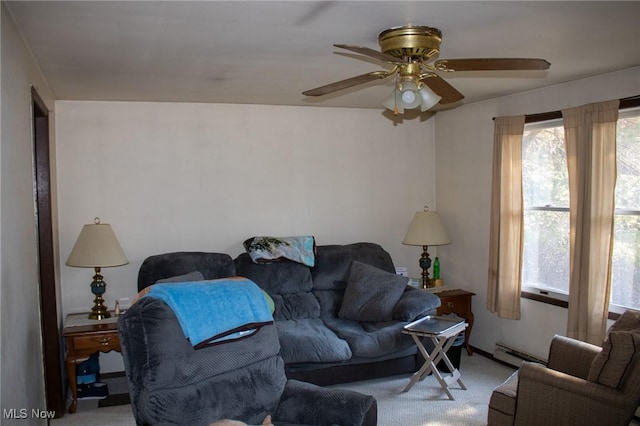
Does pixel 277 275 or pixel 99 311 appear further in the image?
pixel 277 275

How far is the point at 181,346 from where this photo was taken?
102 inches

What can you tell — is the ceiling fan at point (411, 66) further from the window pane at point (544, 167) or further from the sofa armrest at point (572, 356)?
the window pane at point (544, 167)

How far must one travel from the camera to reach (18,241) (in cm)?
248

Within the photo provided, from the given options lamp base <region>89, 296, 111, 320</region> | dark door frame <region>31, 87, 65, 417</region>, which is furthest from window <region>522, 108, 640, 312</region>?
dark door frame <region>31, 87, 65, 417</region>

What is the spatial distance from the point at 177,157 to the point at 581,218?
10.7ft

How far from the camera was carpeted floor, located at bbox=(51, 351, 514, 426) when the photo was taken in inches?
149

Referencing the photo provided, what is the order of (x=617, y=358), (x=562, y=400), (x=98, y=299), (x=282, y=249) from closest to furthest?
(x=617, y=358)
(x=562, y=400)
(x=98, y=299)
(x=282, y=249)

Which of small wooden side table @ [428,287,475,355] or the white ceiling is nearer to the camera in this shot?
the white ceiling

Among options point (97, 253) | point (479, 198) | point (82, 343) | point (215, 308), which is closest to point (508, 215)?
point (479, 198)

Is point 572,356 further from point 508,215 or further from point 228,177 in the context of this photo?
point 228,177

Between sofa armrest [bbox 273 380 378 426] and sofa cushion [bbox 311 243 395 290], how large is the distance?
2.20m

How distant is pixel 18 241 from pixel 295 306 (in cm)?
261

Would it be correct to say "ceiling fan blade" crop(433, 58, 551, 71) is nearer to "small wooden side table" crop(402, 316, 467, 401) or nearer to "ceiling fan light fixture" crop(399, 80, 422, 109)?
"ceiling fan light fixture" crop(399, 80, 422, 109)

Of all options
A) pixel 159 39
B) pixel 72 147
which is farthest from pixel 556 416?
pixel 72 147
